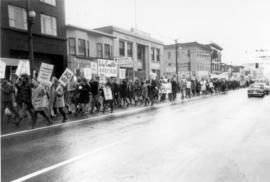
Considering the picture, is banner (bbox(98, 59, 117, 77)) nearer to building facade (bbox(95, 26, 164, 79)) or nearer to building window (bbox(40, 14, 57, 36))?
building window (bbox(40, 14, 57, 36))

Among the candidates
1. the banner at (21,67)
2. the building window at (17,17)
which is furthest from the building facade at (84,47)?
the banner at (21,67)

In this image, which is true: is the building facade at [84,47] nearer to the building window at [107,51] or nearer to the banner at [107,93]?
the building window at [107,51]

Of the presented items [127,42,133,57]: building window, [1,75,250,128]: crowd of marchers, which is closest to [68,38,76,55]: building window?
[1,75,250,128]: crowd of marchers

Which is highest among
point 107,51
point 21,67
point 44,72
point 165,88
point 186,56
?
point 186,56

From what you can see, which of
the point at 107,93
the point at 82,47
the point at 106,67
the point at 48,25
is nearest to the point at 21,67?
the point at 107,93

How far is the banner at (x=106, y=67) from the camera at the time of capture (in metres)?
16.0

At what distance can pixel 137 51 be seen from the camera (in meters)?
39.1

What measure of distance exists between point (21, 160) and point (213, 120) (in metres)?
7.39

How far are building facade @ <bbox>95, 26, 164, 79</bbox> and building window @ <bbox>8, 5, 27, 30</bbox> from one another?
43.4 ft

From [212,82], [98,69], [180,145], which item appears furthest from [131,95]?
[212,82]

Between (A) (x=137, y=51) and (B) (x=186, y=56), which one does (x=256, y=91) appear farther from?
(B) (x=186, y=56)

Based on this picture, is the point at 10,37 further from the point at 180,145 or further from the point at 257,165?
the point at 257,165

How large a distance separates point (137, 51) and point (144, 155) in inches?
1332

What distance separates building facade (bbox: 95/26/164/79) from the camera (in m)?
33.8
